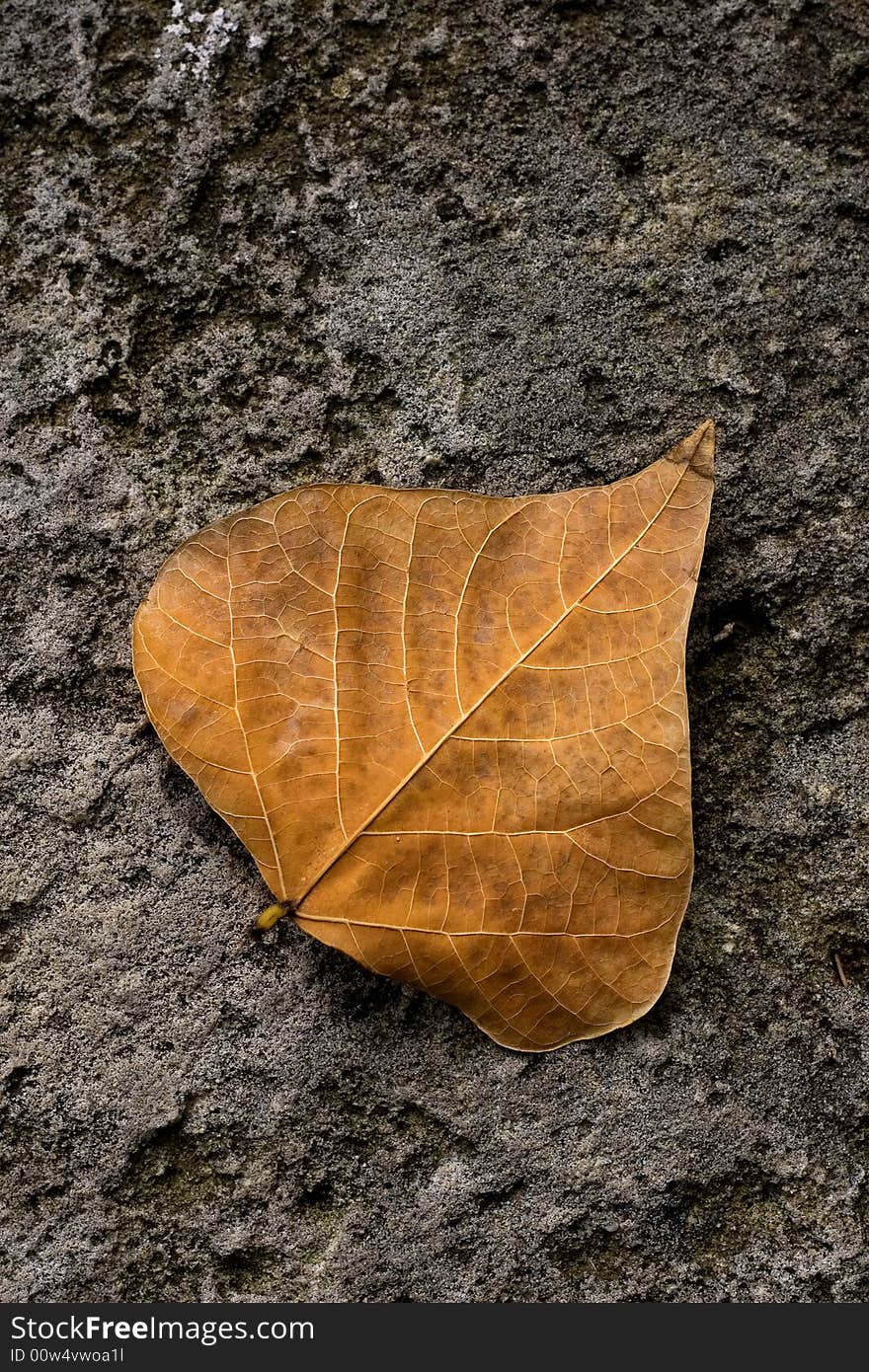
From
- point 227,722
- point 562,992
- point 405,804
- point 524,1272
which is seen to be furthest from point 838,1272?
point 227,722

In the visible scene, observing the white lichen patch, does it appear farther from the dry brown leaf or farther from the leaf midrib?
the leaf midrib

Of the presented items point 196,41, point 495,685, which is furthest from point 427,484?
point 196,41

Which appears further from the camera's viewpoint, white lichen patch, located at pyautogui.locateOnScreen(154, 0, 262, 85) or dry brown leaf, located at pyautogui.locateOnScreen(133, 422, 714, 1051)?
white lichen patch, located at pyautogui.locateOnScreen(154, 0, 262, 85)

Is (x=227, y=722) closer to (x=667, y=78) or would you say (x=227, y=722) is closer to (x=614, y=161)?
(x=614, y=161)

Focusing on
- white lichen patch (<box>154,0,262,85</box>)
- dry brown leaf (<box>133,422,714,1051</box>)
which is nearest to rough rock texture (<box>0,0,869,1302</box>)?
white lichen patch (<box>154,0,262,85</box>)

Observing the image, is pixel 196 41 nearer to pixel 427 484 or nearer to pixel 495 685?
pixel 427 484

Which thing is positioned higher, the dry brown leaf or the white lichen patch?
the white lichen patch

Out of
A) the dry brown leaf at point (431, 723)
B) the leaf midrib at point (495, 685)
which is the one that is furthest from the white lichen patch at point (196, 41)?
the leaf midrib at point (495, 685)
